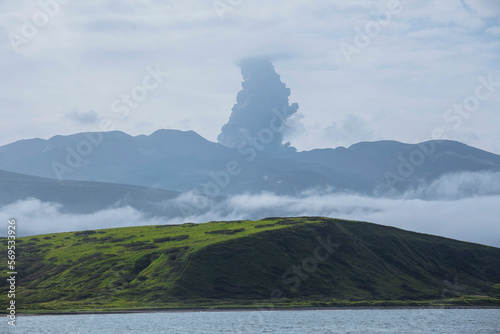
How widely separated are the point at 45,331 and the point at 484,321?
115111 mm

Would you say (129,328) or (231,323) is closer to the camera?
(129,328)

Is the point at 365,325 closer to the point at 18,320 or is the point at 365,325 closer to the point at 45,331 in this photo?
the point at 45,331

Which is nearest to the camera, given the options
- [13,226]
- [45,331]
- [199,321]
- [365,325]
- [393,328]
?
[13,226]

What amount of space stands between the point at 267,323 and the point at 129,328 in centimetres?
3597

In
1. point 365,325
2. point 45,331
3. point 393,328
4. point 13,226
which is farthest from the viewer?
point 365,325

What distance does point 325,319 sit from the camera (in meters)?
186

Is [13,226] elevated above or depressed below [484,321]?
above

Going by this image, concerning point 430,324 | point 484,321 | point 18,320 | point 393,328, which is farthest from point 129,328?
point 484,321

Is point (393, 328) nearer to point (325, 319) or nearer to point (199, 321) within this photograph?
point (325, 319)

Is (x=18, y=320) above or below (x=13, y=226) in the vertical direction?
below

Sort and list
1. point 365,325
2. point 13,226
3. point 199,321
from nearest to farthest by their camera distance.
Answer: point 13,226
point 365,325
point 199,321

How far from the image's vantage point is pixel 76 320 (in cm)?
18425

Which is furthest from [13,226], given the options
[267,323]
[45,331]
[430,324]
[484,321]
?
[484,321]

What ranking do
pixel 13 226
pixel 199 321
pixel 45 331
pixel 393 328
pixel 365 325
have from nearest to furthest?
pixel 13 226
pixel 45 331
pixel 393 328
pixel 365 325
pixel 199 321
